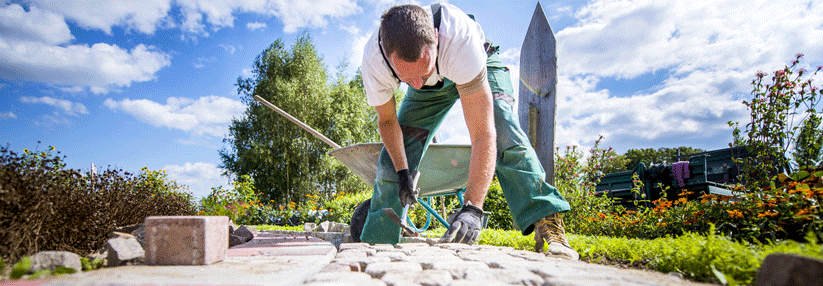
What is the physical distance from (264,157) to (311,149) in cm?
146

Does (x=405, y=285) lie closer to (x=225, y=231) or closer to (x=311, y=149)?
(x=225, y=231)

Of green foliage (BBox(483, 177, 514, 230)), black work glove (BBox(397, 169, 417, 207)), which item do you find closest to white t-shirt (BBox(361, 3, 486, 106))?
black work glove (BBox(397, 169, 417, 207))

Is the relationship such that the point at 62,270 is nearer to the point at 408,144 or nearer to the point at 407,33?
the point at 407,33

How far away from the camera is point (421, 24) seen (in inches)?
68.1

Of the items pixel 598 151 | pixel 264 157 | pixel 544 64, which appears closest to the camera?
pixel 544 64

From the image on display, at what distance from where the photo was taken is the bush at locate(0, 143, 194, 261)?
1.50 meters

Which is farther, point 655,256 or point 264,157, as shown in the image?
point 264,157

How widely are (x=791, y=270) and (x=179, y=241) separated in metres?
1.62

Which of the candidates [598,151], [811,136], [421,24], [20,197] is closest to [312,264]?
[421,24]

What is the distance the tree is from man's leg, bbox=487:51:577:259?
34.5 ft

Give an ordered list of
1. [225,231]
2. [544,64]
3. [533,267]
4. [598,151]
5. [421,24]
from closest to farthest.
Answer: [533,267], [225,231], [421,24], [544,64], [598,151]

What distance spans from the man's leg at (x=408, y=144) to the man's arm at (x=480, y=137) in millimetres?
352

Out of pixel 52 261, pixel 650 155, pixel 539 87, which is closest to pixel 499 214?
pixel 539 87

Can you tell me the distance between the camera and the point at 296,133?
13055 mm
